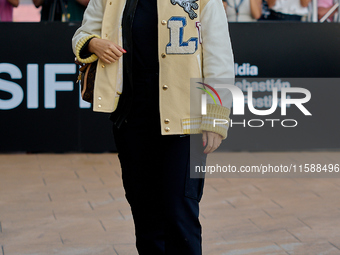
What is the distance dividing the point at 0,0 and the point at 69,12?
2.69ft

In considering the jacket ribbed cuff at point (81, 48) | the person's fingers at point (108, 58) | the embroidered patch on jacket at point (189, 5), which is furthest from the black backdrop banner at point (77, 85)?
the embroidered patch on jacket at point (189, 5)

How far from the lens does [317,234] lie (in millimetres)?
3832

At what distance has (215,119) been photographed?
244 cm

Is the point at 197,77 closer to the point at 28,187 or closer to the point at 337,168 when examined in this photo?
the point at 28,187

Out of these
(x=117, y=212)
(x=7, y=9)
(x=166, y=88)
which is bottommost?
(x=117, y=212)

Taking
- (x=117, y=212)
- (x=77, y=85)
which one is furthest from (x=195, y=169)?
(x=77, y=85)

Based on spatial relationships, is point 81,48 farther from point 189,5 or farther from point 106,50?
point 189,5

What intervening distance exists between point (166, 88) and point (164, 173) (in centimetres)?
36

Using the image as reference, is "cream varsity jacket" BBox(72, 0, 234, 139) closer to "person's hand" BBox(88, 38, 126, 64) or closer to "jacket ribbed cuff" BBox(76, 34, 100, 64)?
"person's hand" BBox(88, 38, 126, 64)

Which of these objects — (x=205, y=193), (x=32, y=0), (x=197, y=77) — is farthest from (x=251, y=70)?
(x=197, y=77)

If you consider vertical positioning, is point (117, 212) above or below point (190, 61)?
below

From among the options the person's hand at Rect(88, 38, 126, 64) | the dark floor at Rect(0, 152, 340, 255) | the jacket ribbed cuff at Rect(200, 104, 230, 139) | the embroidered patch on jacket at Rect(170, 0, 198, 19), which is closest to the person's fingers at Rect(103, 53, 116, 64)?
the person's hand at Rect(88, 38, 126, 64)

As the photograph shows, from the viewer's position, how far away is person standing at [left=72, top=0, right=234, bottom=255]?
8.02ft

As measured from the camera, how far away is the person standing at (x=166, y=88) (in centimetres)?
245
